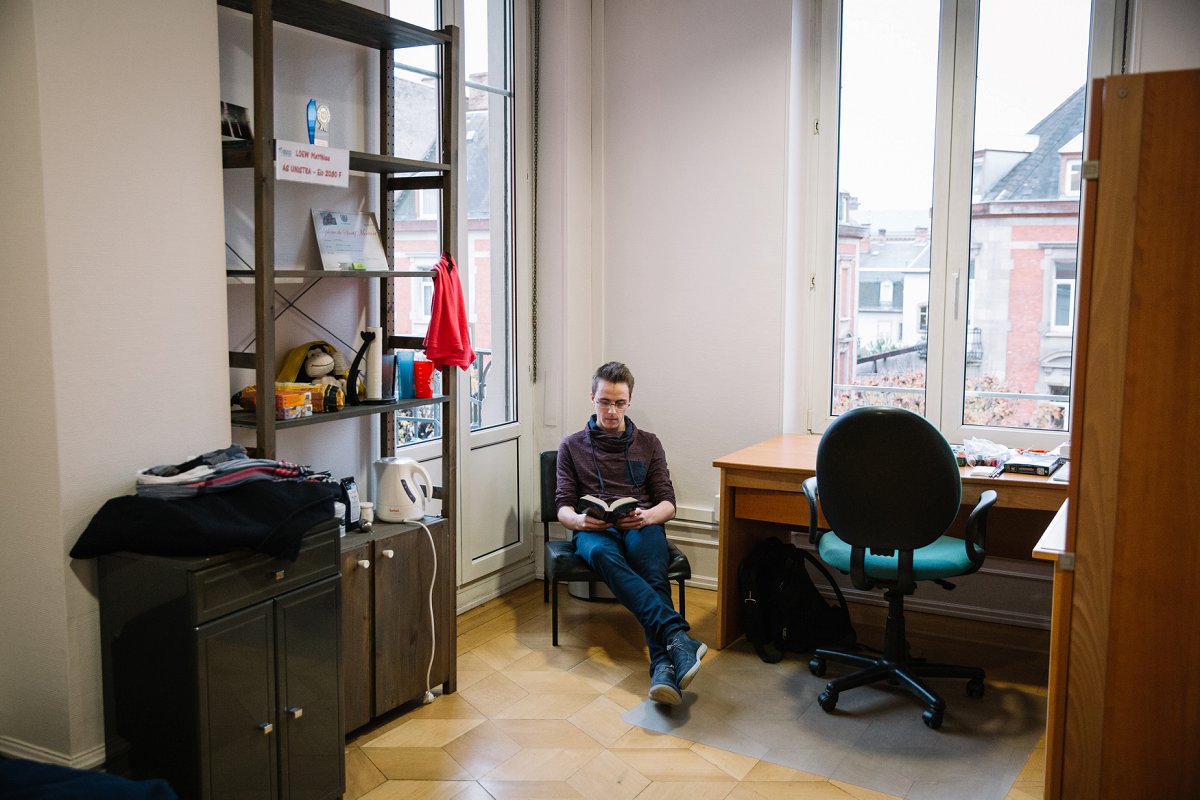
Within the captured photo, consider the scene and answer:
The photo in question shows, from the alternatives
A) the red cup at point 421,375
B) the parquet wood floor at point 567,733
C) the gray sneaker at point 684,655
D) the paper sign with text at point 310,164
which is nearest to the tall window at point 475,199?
the red cup at point 421,375

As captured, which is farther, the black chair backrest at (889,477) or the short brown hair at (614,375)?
the short brown hair at (614,375)

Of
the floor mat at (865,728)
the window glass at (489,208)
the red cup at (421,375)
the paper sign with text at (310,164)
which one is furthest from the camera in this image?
the window glass at (489,208)

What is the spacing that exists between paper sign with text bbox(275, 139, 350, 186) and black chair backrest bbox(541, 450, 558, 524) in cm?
170

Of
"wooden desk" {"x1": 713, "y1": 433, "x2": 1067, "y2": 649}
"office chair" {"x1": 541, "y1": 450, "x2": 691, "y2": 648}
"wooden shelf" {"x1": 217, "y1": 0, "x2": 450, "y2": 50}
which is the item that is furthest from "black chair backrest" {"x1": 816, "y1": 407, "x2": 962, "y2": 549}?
"wooden shelf" {"x1": 217, "y1": 0, "x2": 450, "y2": 50}

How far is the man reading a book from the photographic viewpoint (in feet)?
11.3

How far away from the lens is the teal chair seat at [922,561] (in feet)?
10.4

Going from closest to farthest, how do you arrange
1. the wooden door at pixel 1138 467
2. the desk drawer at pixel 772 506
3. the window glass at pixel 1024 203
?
the wooden door at pixel 1138 467 < the desk drawer at pixel 772 506 < the window glass at pixel 1024 203

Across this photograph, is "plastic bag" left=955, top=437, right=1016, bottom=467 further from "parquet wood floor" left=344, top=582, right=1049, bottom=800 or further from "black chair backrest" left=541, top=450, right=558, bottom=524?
"black chair backrest" left=541, top=450, right=558, bottom=524

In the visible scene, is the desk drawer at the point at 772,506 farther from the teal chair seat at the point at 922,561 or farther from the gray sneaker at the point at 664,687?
the gray sneaker at the point at 664,687

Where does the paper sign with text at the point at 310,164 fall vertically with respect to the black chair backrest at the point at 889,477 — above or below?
above

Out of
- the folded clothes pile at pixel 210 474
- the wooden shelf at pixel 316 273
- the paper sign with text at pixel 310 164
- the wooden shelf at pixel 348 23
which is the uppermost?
the wooden shelf at pixel 348 23

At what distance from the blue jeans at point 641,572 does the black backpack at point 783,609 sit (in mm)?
323

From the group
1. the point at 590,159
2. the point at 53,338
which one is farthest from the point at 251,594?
the point at 590,159

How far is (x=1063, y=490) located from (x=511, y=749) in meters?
1.91
